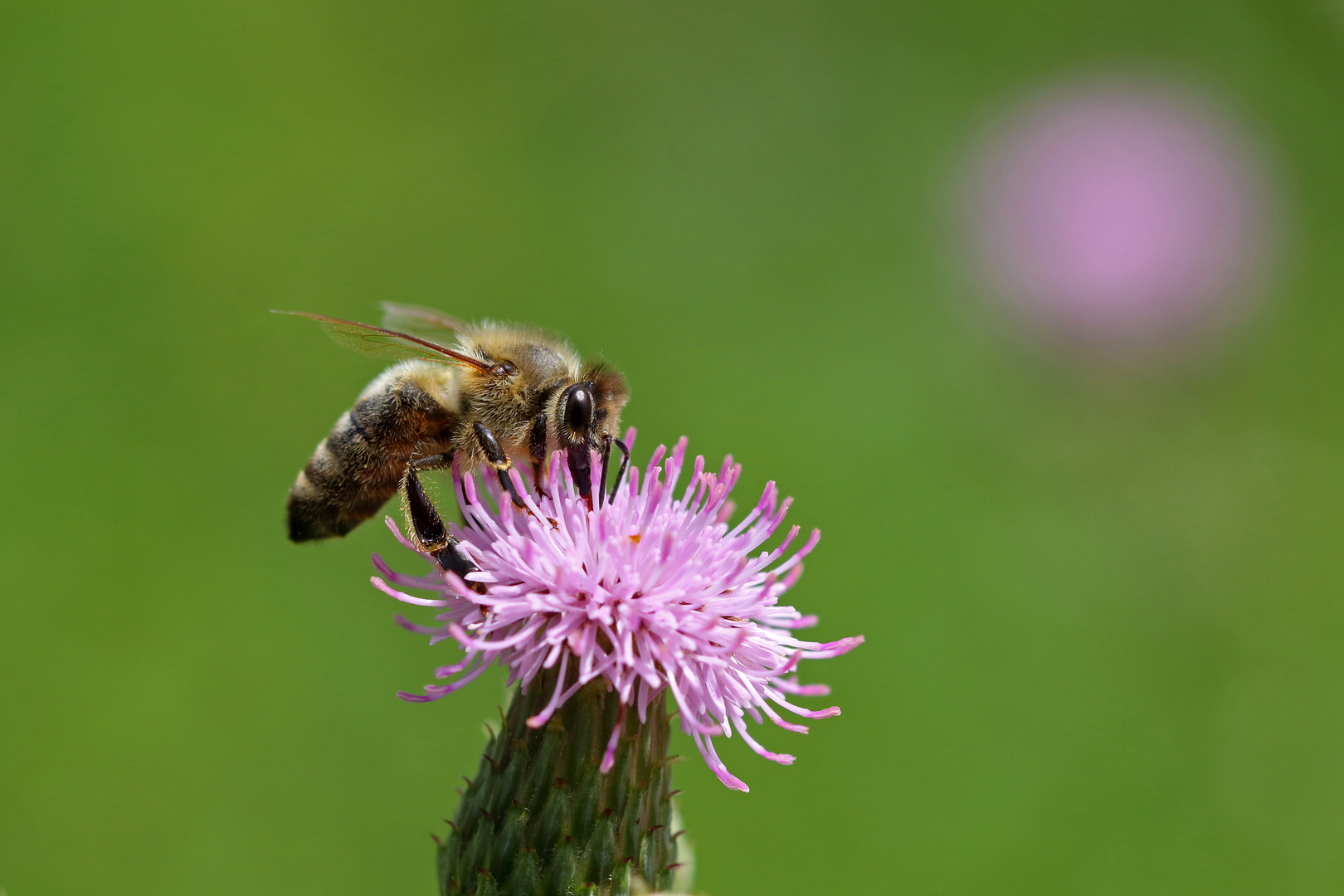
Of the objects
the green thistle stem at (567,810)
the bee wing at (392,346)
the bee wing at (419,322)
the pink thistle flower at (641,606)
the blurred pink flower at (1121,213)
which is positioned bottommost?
the green thistle stem at (567,810)

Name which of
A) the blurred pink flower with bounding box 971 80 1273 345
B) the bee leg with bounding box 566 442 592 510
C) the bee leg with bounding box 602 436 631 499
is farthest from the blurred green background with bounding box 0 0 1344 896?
the bee leg with bounding box 566 442 592 510

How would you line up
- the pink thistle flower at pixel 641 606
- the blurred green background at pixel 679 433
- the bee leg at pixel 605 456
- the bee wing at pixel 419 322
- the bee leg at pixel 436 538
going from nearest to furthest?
the pink thistle flower at pixel 641 606, the bee leg at pixel 436 538, the bee leg at pixel 605 456, the bee wing at pixel 419 322, the blurred green background at pixel 679 433

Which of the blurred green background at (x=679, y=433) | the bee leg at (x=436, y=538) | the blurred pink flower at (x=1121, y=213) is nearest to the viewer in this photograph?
the bee leg at (x=436, y=538)

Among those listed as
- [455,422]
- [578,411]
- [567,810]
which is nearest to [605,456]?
[578,411]

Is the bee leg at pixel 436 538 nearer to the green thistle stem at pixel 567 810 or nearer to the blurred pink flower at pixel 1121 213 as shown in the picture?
the green thistle stem at pixel 567 810

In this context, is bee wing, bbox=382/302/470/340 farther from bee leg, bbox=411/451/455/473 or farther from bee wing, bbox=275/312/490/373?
bee leg, bbox=411/451/455/473

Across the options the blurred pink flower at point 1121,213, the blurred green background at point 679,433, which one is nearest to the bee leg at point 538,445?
A: the blurred green background at point 679,433

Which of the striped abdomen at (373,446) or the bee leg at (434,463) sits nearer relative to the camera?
the bee leg at (434,463)

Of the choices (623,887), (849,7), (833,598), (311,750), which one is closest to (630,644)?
(623,887)

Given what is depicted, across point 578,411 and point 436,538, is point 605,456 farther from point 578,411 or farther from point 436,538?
point 436,538
